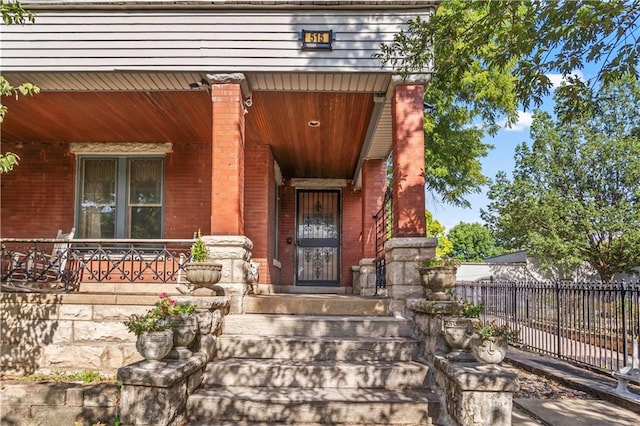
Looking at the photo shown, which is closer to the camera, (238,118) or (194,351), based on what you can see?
(194,351)

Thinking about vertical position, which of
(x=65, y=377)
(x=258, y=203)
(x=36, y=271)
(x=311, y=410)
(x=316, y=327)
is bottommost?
(x=65, y=377)

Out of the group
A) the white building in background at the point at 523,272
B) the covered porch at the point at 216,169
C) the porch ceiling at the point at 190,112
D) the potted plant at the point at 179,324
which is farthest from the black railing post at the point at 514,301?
the white building in background at the point at 523,272

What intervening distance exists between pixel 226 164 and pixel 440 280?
306 centimetres

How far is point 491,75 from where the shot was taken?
40.3ft

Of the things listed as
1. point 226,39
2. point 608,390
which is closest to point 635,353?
point 608,390

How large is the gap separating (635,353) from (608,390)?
62cm

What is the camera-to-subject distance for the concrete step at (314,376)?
15.6ft

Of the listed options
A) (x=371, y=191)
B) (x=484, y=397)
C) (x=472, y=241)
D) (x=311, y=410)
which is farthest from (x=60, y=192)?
(x=472, y=241)

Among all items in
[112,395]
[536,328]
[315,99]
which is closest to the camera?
[112,395]

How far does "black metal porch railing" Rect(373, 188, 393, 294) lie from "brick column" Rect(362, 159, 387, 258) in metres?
0.18

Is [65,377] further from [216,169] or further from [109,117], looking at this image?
[109,117]

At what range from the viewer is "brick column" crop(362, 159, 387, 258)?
9.97m

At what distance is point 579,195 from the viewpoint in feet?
79.7

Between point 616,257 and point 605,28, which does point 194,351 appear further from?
point 616,257
